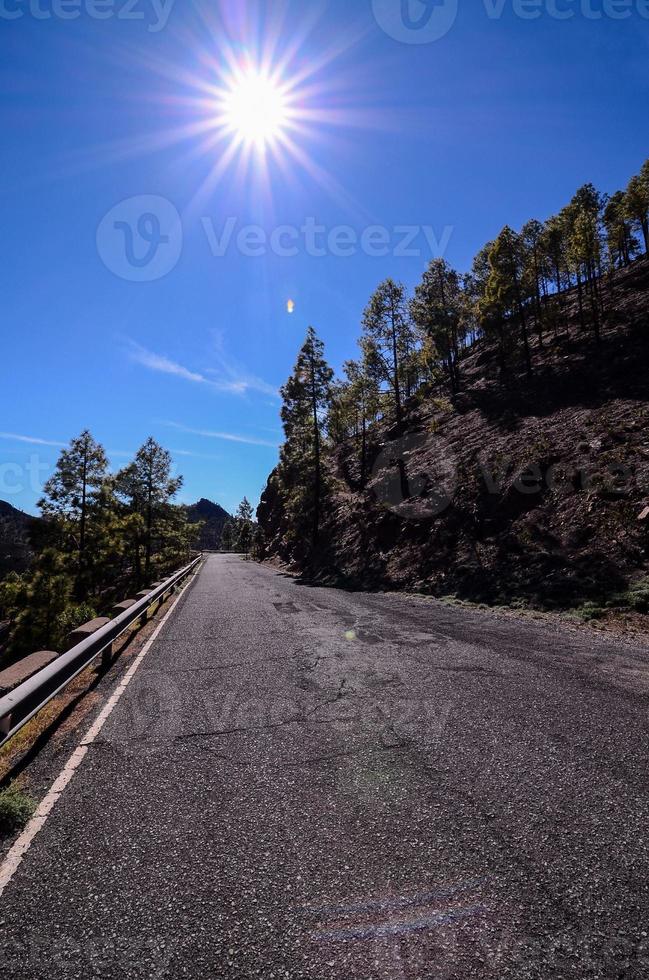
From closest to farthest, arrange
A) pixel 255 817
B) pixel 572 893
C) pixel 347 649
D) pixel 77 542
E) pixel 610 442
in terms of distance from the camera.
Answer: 1. pixel 572 893
2. pixel 255 817
3. pixel 347 649
4. pixel 610 442
5. pixel 77 542

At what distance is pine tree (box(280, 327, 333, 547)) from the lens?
33594 millimetres

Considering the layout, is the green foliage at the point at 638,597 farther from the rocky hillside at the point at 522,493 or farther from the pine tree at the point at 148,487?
the pine tree at the point at 148,487

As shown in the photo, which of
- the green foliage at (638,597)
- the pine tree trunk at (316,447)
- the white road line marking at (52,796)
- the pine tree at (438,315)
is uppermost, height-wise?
the pine tree at (438,315)

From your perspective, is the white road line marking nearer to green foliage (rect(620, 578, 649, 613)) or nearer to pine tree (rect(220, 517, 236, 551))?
green foliage (rect(620, 578, 649, 613))

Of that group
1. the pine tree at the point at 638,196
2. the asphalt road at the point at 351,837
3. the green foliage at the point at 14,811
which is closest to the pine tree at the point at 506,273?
the pine tree at the point at 638,196

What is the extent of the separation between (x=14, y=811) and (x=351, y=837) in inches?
104

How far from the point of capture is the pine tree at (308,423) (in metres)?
33.6

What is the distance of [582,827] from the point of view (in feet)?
10.1

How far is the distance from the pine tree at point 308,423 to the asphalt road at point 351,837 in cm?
2760

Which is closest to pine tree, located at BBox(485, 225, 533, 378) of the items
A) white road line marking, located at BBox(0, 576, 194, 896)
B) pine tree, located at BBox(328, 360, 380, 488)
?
pine tree, located at BBox(328, 360, 380, 488)

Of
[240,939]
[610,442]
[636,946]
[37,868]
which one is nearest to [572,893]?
[636,946]

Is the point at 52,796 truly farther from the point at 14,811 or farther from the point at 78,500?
the point at 78,500

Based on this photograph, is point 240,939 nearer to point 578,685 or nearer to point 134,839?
point 134,839

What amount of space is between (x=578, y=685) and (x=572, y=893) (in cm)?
405
